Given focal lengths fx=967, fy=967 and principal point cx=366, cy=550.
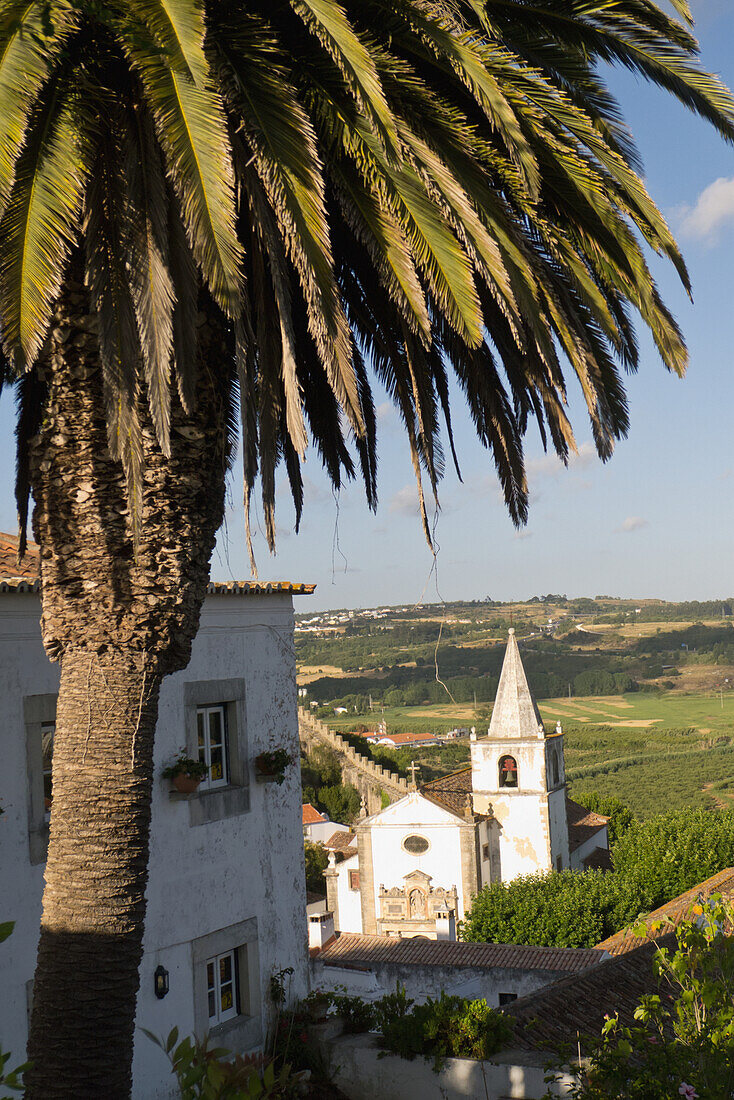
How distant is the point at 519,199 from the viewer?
17.3 ft

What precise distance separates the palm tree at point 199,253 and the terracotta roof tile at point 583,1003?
24.3 ft

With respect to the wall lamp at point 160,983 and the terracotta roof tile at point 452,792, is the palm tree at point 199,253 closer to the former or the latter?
the wall lamp at point 160,983

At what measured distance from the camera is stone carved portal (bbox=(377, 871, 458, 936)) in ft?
132

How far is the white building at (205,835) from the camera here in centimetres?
865

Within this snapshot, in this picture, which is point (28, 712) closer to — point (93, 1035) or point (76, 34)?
point (93, 1035)

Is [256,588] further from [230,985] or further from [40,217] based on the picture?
[40,217]

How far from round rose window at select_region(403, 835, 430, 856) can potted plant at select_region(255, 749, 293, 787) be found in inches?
1277

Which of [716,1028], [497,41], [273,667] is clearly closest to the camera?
[497,41]

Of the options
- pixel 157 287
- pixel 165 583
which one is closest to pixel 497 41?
pixel 157 287

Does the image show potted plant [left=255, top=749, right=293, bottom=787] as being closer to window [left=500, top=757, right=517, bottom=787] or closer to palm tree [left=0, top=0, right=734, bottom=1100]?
palm tree [left=0, top=0, right=734, bottom=1100]

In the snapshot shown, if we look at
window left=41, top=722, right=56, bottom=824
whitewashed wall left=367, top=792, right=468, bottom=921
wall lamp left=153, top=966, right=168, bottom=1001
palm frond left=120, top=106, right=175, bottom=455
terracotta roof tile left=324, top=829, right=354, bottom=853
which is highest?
palm frond left=120, top=106, right=175, bottom=455

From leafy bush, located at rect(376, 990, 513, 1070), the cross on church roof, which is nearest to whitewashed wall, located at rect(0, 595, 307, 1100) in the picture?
leafy bush, located at rect(376, 990, 513, 1070)

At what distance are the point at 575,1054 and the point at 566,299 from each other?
841 cm

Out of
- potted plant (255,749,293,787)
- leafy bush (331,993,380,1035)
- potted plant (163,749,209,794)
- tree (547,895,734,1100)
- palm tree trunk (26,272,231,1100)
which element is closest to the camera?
palm tree trunk (26,272,231,1100)
